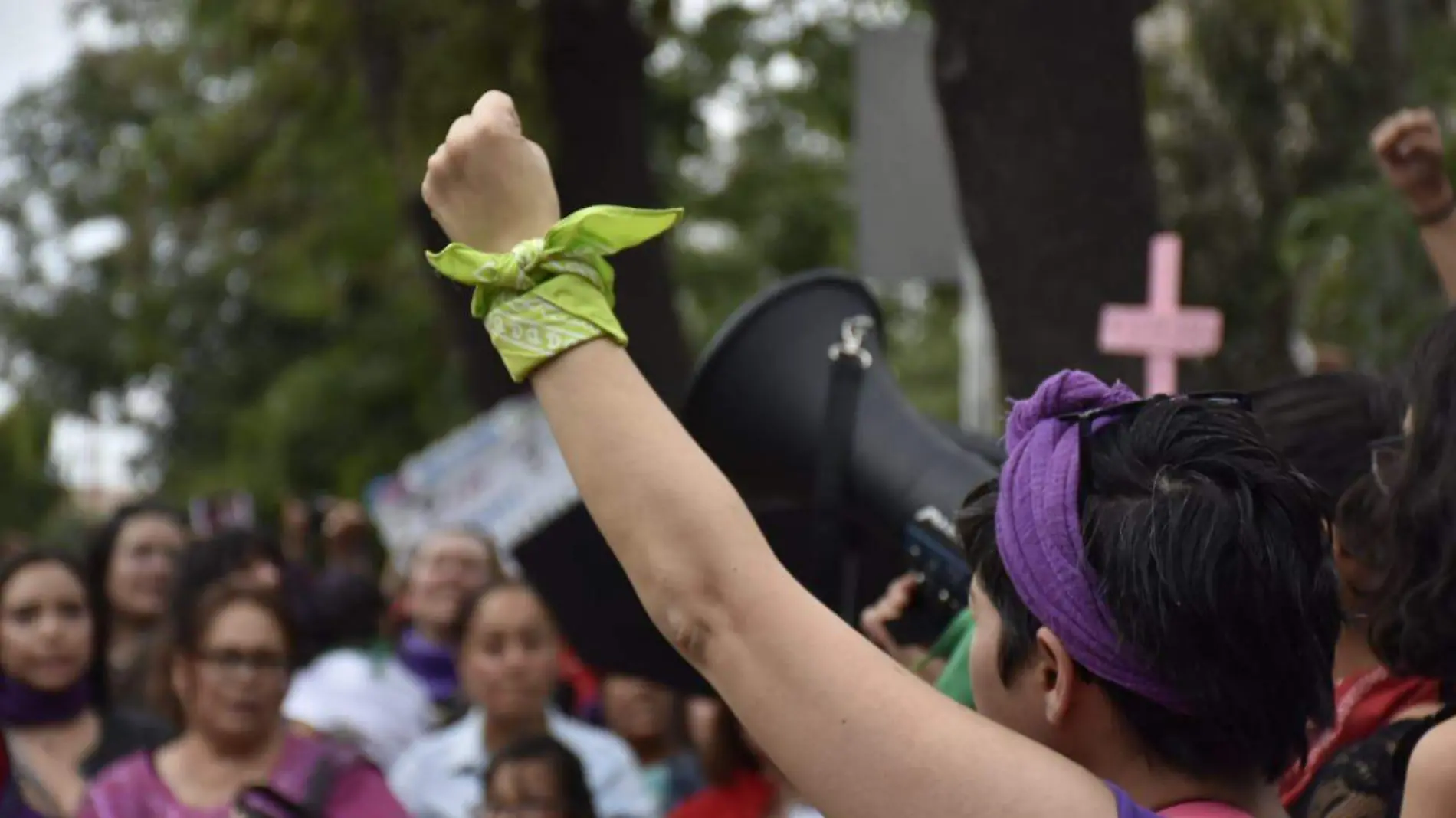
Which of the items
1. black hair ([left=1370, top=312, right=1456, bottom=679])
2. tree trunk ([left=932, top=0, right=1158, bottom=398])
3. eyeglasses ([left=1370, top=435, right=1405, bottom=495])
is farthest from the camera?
tree trunk ([left=932, top=0, right=1158, bottom=398])

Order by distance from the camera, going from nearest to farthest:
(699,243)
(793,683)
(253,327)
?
(793,683)
(699,243)
(253,327)

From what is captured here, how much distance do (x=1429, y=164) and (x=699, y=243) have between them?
14609 millimetres

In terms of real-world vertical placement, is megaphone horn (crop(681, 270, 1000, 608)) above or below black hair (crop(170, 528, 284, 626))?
above

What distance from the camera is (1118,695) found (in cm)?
181

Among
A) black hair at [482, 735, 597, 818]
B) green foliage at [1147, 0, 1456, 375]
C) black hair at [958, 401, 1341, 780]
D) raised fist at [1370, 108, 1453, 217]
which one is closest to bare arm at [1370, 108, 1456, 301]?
raised fist at [1370, 108, 1453, 217]

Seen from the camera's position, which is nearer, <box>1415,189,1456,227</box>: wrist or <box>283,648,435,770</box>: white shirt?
<box>1415,189,1456,227</box>: wrist

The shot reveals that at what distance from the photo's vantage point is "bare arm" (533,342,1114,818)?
1.69 m

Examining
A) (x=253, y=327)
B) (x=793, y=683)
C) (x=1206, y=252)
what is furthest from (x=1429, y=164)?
(x=253, y=327)

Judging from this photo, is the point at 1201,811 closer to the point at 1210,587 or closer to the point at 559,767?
the point at 1210,587

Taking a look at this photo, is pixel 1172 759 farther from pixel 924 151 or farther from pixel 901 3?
pixel 901 3

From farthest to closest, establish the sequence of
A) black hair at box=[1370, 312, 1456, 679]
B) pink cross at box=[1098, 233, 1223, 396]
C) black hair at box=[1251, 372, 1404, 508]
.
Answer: pink cross at box=[1098, 233, 1223, 396]
black hair at box=[1251, 372, 1404, 508]
black hair at box=[1370, 312, 1456, 679]

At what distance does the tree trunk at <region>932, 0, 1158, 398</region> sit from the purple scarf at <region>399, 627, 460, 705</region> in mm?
2467

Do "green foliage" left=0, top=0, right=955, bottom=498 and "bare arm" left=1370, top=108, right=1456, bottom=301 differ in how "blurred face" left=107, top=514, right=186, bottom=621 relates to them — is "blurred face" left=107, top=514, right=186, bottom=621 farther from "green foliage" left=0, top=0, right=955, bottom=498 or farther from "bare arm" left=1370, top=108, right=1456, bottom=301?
"bare arm" left=1370, top=108, right=1456, bottom=301

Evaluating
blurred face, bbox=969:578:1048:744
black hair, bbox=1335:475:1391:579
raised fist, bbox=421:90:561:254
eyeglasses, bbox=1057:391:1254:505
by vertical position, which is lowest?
black hair, bbox=1335:475:1391:579
